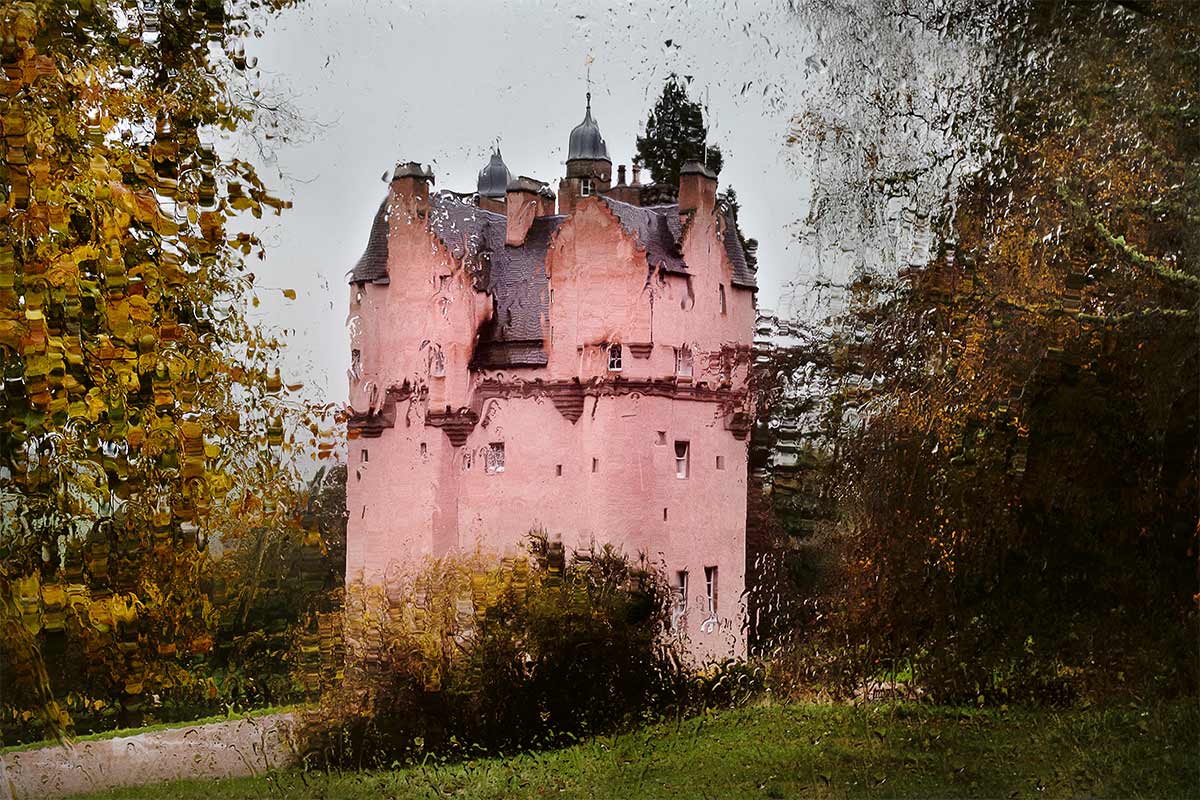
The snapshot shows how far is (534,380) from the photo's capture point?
13.7ft

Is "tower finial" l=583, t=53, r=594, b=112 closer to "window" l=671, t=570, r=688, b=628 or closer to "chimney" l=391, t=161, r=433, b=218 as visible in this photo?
"chimney" l=391, t=161, r=433, b=218

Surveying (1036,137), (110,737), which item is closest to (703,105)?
(1036,137)

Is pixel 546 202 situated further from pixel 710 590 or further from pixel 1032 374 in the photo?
pixel 1032 374

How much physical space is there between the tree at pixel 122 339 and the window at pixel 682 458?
1.21 metres

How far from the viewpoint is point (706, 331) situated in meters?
4.23

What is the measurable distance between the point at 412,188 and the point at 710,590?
1568 millimetres

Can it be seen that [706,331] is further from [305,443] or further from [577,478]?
[305,443]

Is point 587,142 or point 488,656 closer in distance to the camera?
point 488,656

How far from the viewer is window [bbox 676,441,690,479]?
4191 millimetres

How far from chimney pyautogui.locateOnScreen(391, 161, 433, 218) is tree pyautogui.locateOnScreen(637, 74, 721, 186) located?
26.6 inches

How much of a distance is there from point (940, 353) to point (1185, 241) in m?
0.86

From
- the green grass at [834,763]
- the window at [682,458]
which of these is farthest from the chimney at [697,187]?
the green grass at [834,763]

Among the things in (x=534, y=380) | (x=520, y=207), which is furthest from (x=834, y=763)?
(x=520, y=207)

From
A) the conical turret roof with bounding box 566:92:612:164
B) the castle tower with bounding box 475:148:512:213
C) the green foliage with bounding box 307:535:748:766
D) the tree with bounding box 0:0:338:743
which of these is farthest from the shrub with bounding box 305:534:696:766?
the conical turret roof with bounding box 566:92:612:164
